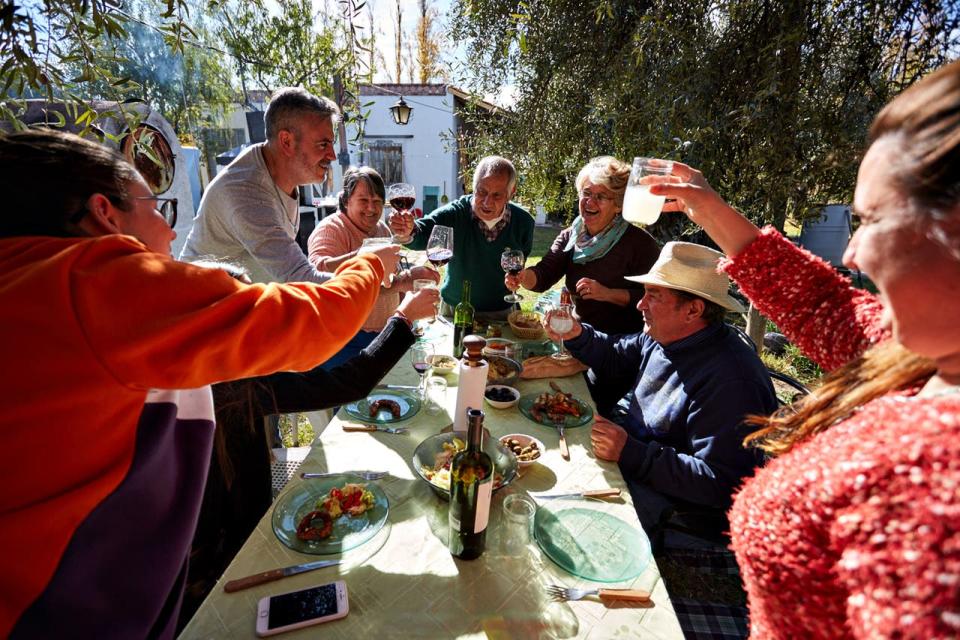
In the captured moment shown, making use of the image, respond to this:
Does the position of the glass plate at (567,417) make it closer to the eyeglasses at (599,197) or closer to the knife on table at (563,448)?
the knife on table at (563,448)

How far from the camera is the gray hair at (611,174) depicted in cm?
317

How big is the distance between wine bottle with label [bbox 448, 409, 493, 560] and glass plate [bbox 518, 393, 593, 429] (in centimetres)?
84

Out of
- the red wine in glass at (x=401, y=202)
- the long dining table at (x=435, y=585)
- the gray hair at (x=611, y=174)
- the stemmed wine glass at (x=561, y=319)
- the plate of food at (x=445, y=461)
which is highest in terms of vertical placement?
the gray hair at (x=611, y=174)

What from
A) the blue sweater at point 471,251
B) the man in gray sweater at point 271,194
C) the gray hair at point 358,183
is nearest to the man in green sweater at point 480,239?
the blue sweater at point 471,251

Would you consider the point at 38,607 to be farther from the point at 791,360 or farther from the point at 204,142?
the point at 204,142

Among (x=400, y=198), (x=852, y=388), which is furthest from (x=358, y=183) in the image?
(x=852, y=388)

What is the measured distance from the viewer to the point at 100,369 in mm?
879

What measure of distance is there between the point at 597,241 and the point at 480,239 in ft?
3.29

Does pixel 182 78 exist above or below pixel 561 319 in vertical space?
above

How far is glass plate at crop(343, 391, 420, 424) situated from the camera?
82.1 inches

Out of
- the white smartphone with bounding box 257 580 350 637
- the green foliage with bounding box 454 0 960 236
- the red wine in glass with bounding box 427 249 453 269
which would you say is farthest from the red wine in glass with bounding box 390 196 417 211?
the white smartphone with bounding box 257 580 350 637

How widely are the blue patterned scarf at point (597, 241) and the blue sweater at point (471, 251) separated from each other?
1.96 feet

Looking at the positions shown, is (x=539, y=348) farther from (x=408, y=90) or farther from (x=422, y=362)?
(x=408, y=90)

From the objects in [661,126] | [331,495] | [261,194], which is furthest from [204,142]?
[331,495]
